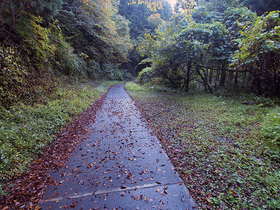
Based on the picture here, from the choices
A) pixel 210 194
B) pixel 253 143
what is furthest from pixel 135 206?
pixel 253 143

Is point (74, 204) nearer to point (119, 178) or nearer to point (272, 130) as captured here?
point (119, 178)

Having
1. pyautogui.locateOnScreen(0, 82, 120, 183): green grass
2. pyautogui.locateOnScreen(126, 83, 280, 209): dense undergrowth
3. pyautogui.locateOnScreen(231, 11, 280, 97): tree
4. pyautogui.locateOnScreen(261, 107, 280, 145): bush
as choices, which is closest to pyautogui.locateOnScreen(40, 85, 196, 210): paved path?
pyautogui.locateOnScreen(126, 83, 280, 209): dense undergrowth

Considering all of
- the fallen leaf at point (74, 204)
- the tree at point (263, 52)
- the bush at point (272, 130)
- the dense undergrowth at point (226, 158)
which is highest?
the tree at point (263, 52)

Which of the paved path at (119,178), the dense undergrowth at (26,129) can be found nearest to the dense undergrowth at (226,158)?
the paved path at (119,178)

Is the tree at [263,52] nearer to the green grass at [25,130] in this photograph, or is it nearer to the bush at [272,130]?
the bush at [272,130]

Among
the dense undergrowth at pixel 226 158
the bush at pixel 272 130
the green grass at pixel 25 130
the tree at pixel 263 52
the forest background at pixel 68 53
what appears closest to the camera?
the dense undergrowth at pixel 226 158

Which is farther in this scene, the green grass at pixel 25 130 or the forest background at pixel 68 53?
the forest background at pixel 68 53

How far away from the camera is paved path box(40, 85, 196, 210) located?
97.3 inches

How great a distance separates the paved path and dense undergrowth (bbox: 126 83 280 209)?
338 mm

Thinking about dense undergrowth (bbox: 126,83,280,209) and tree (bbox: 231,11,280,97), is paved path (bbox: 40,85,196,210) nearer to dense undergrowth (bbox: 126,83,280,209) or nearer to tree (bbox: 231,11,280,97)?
dense undergrowth (bbox: 126,83,280,209)

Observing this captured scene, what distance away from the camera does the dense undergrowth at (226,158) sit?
238 cm

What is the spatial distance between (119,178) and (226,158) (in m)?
2.50

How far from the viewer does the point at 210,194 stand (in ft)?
8.20

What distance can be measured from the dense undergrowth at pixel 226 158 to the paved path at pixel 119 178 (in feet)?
1.11
